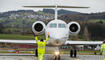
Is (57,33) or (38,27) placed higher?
(38,27)

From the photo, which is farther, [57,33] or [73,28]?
[73,28]

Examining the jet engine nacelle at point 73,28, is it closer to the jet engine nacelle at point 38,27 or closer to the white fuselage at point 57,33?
the jet engine nacelle at point 38,27

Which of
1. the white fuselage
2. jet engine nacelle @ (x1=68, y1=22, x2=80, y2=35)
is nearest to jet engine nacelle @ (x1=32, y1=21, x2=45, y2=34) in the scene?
jet engine nacelle @ (x1=68, y1=22, x2=80, y2=35)

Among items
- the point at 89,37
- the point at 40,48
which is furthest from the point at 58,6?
the point at 89,37

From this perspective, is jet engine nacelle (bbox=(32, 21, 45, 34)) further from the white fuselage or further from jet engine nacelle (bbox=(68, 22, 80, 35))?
the white fuselage

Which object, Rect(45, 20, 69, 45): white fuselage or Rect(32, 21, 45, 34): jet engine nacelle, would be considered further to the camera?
Rect(32, 21, 45, 34): jet engine nacelle

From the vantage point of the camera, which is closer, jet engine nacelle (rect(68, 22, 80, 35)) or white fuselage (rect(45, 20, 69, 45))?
white fuselage (rect(45, 20, 69, 45))

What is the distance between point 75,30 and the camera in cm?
1501

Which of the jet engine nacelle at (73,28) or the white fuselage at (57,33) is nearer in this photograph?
the white fuselage at (57,33)

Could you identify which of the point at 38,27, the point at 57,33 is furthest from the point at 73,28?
the point at 57,33

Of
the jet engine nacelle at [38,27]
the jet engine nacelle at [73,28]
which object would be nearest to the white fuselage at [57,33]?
the jet engine nacelle at [73,28]

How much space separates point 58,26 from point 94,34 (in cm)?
2401

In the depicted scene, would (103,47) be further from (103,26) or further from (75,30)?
(103,26)

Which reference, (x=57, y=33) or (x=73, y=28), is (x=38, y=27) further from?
(x=57, y=33)
